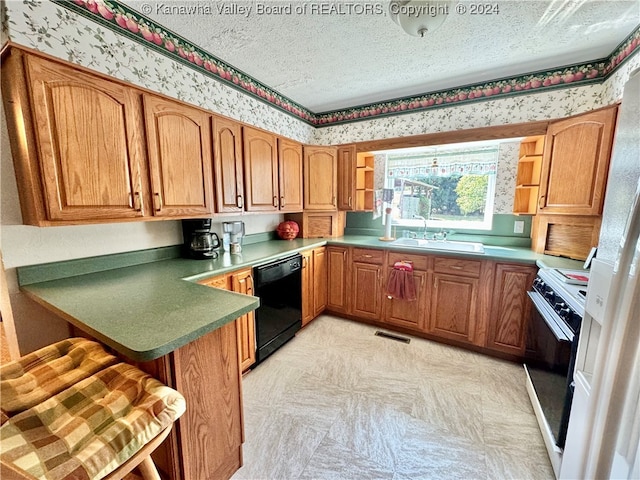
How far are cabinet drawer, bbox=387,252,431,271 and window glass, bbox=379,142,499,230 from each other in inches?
28.3

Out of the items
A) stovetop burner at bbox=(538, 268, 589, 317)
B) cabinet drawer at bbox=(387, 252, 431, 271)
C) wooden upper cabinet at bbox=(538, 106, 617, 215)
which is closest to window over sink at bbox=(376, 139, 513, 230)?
wooden upper cabinet at bbox=(538, 106, 617, 215)

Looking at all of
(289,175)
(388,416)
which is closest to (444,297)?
(388,416)

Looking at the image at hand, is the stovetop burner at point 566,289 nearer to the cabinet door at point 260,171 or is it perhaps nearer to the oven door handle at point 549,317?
the oven door handle at point 549,317

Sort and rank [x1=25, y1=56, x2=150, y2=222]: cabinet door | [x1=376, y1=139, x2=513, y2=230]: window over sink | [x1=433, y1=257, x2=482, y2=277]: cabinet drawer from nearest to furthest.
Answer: [x1=25, y1=56, x2=150, y2=222]: cabinet door < [x1=433, y1=257, x2=482, y2=277]: cabinet drawer < [x1=376, y1=139, x2=513, y2=230]: window over sink

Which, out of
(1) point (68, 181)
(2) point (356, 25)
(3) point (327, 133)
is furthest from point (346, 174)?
(1) point (68, 181)

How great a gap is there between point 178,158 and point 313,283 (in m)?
1.73

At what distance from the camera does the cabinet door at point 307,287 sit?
2.67m

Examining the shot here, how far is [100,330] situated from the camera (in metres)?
0.97

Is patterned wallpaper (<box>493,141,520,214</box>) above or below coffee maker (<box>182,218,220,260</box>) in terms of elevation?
above

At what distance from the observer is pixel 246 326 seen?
203 centimetres

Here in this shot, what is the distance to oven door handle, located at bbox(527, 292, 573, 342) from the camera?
1.31m

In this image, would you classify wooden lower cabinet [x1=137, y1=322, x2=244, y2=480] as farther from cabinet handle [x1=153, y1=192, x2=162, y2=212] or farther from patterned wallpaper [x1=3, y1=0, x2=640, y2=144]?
patterned wallpaper [x1=3, y1=0, x2=640, y2=144]

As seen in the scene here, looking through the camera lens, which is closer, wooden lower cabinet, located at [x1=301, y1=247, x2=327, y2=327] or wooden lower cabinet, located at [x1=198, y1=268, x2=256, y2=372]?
wooden lower cabinet, located at [x1=198, y1=268, x2=256, y2=372]

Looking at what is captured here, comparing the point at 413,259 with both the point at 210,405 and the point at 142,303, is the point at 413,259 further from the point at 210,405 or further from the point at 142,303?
the point at 142,303
